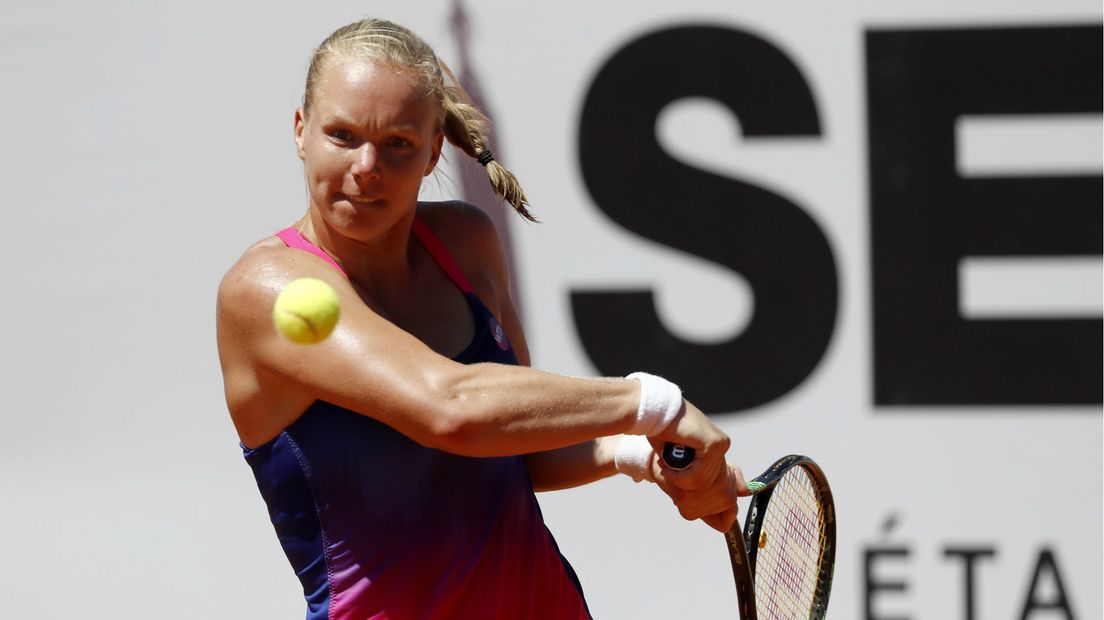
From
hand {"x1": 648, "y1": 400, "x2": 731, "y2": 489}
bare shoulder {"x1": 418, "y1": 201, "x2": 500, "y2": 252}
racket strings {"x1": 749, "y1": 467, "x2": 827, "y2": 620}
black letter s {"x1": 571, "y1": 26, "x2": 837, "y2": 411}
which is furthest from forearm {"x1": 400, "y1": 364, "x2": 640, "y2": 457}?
black letter s {"x1": 571, "y1": 26, "x2": 837, "y2": 411}

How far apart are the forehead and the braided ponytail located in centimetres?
16

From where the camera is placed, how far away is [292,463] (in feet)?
5.66

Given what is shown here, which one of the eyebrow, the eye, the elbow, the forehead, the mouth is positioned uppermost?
the forehead

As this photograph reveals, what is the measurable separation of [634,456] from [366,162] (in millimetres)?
578

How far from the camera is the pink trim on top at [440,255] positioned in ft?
6.37

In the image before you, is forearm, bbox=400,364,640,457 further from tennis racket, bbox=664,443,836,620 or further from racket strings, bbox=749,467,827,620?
racket strings, bbox=749,467,827,620

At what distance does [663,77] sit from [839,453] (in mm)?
1125

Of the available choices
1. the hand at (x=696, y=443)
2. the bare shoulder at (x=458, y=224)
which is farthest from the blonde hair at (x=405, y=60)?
the hand at (x=696, y=443)

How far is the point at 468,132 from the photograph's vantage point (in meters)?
1.96

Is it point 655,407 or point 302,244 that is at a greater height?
point 302,244

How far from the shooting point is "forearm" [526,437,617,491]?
2.00 meters

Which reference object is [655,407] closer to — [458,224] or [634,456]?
[634,456]

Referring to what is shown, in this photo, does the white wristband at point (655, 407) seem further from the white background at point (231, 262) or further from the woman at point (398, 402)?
the white background at point (231, 262)

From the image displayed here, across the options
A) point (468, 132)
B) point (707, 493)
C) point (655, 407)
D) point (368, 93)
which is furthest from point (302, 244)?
point (707, 493)
